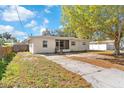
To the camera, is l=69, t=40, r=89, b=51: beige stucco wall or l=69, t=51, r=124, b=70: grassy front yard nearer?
l=69, t=51, r=124, b=70: grassy front yard

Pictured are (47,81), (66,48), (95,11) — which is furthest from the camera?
(66,48)

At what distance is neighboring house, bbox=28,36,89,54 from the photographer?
21823 mm

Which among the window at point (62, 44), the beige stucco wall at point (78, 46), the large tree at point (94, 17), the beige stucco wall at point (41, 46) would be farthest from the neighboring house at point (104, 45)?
the large tree at point (94, 17)

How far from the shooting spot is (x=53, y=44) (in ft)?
75.8

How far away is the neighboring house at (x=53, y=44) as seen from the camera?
21.8m

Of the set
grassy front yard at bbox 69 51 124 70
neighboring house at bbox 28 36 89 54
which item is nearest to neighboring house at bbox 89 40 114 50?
neighboring house at bbox 28 36 89 54

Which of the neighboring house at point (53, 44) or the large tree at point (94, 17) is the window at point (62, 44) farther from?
the large tree at point (94, 17)

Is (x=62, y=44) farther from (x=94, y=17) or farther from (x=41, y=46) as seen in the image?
(x=94, y=17)

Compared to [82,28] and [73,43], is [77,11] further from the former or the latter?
[73,43]

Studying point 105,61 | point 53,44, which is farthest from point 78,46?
point 105,61

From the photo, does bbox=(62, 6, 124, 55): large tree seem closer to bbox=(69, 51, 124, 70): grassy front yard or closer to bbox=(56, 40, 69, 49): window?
bbox=(69, 51, 124, 70): grassy front yard
